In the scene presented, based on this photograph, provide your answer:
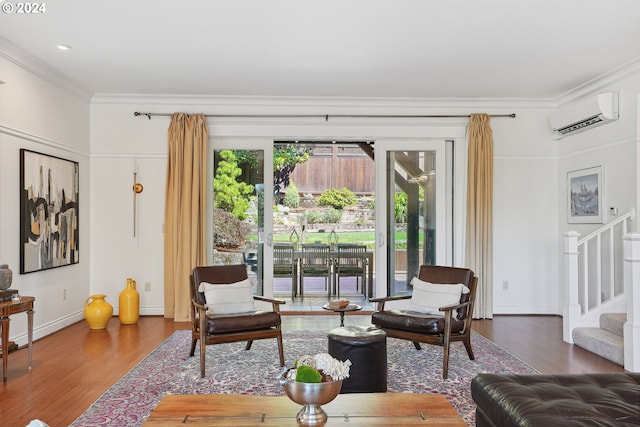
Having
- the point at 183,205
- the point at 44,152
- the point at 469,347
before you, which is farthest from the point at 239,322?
the point at 44,152

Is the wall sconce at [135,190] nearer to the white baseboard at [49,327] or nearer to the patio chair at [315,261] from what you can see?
the white baseboard at [49,327]

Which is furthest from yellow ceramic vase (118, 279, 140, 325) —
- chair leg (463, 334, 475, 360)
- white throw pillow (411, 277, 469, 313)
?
chair leg (463, 334, 475, 360)

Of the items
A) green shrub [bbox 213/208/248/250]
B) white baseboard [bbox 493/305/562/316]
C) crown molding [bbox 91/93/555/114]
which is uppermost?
crown molding [bbox 91/93/555/114]

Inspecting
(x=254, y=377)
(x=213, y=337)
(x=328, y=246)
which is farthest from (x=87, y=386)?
(x=328, y=246)

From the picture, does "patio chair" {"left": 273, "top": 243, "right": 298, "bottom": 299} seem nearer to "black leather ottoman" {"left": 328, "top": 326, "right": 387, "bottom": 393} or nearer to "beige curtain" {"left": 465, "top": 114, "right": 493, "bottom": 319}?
"beige curtain" {"left": 465, "top": 114, "right": 493, "bottom": 319}

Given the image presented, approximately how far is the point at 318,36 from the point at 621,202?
139 inches

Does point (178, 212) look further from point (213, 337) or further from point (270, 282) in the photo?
point (213, 337)

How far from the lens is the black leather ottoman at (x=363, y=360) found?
10.3 ft

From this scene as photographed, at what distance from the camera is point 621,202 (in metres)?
4.79

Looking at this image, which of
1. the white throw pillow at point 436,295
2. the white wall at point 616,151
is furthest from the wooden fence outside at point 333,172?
the white throw pillow at point 436,295

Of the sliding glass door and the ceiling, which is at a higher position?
the ceiling

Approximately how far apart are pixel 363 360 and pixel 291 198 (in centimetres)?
787

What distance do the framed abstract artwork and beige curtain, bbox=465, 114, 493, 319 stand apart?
15.4ft

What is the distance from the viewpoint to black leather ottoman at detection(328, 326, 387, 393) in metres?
3.13
